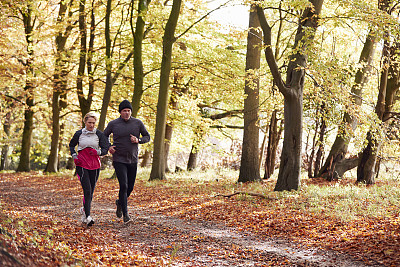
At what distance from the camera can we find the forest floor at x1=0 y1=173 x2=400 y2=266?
5117 mm

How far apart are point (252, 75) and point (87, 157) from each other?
7.88 metres

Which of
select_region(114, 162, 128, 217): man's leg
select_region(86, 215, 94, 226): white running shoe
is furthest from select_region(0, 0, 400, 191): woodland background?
select_region(86, 215, 94, 226): white running shoe

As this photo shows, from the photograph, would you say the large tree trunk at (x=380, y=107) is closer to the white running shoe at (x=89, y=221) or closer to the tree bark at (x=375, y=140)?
the tree bark at (x=375, y=140)

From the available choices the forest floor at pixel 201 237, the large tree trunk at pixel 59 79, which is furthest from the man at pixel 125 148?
the large tree trunk at pixel 59 79

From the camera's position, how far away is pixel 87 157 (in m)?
7.71

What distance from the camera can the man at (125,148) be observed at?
788cm

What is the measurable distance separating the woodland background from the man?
511cm

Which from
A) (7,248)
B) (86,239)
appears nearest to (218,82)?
(86,239)

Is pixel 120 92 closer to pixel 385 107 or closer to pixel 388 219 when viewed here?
pixel 385 107

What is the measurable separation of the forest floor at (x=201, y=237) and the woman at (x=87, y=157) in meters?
0.52

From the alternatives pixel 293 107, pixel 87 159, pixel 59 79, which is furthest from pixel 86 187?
pixel 59 79

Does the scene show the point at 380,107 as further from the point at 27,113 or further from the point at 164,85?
the point at 27,113

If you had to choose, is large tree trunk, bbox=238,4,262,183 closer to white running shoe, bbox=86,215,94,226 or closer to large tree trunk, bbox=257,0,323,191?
large tree trunk, bbox=257,0,323,191

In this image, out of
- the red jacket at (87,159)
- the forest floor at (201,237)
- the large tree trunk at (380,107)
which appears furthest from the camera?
the large tree trunk at (380,107)
